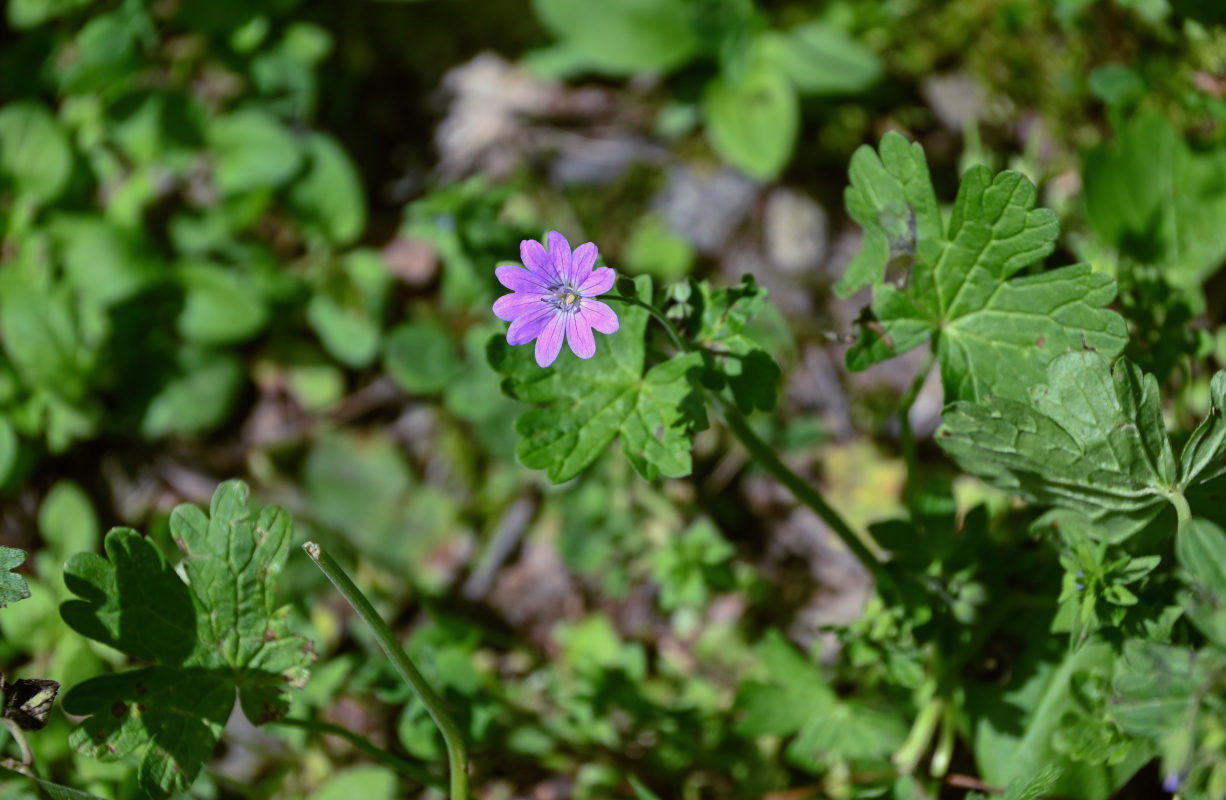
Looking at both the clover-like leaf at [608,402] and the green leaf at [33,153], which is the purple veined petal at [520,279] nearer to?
the clover-like leaf at [608,402]

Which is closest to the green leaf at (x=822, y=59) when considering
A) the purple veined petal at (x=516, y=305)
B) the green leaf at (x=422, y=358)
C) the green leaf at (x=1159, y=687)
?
the green leaf at (x=422, y=358)

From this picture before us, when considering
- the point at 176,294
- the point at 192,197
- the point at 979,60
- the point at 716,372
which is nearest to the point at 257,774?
the point at 176,294

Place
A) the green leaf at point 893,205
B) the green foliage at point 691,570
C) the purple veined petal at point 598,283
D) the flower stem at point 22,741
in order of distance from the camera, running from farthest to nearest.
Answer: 1. the green foliage at point 691,570
2. the green leaf at point 893,205
3. the flower stem at point 22,741
4. the purple veined petal at point 598,283

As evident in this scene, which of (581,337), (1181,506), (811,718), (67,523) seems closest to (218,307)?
(67,523)

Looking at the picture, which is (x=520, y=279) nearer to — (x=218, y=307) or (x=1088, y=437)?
(x=1088, y=437)

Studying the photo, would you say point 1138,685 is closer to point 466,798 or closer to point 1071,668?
point 1071,668

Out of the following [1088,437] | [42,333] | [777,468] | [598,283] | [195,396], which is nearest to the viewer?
[598,283]

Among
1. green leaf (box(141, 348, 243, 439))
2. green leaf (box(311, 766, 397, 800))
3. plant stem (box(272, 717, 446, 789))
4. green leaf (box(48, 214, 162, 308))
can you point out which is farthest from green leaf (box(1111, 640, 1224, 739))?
green leaf (box(48, 214, 162, 308))
